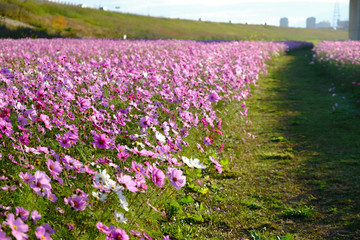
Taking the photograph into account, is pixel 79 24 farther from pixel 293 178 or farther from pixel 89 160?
pixel 89 160

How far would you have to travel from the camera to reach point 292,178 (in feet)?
16.7

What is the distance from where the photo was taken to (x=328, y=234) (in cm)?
369

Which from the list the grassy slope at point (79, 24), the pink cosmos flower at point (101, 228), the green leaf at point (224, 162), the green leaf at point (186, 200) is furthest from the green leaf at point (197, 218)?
the grassy slope at point (79, 24)

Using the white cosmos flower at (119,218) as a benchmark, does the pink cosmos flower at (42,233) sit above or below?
above

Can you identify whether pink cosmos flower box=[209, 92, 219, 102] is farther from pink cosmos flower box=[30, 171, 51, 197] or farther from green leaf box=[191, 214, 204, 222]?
pink cosmos flower box=[30, 171, 51, 197]

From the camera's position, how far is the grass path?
3.83m

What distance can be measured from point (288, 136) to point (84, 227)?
5342mm

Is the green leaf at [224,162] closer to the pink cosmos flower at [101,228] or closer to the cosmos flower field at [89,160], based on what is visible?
the cosmos flower field at [89,160]

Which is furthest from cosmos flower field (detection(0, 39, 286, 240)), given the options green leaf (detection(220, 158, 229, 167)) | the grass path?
the grass path

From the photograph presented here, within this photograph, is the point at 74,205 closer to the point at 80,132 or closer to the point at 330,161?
the point at 80,132

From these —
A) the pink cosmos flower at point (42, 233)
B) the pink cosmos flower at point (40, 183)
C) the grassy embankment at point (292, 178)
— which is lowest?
the grassy embankment at point (292, 178)

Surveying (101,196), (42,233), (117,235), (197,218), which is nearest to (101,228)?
(117,235)

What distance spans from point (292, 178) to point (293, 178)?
1 centimetres

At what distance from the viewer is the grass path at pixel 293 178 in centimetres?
383
